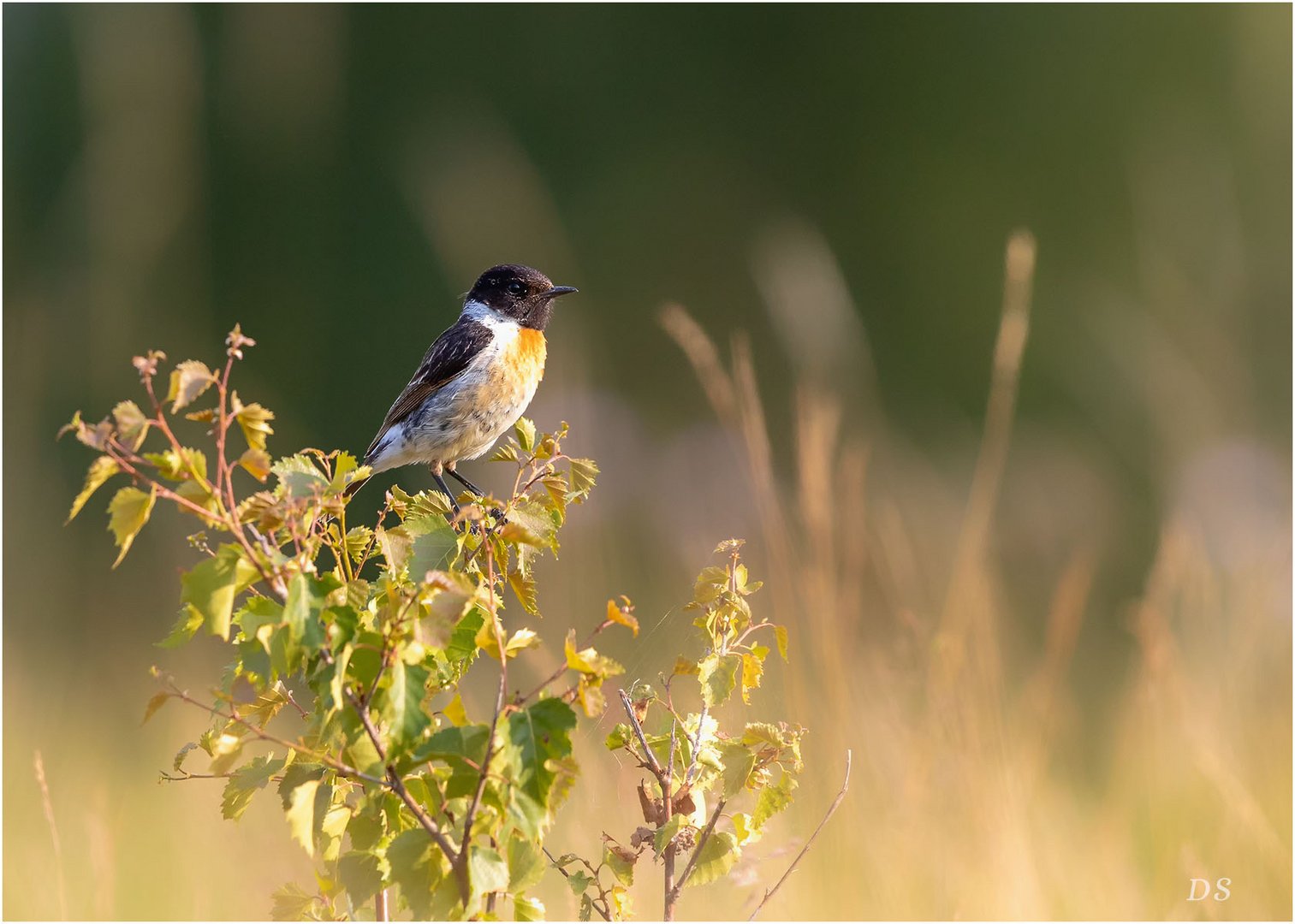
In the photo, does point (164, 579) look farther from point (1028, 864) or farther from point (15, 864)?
point (1028, 864)

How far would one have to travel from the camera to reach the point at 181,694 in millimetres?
1268

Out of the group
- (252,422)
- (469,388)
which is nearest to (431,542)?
(252,422)

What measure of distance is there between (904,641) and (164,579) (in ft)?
12.0

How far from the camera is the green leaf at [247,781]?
1.37m

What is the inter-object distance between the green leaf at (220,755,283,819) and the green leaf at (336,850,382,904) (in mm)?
120

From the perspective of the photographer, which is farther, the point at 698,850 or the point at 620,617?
the point at 698,850

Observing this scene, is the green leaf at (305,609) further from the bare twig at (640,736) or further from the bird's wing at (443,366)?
the bird's wing at (443,366)

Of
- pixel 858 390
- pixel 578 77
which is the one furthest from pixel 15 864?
pixel 578 77

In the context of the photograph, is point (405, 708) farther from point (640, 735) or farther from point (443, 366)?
point (443, 366)

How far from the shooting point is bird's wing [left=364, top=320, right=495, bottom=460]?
3.36 m

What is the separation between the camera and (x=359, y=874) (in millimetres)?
1352

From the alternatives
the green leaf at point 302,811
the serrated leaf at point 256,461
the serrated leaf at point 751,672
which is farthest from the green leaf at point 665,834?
the serrated leaf at point 256,461

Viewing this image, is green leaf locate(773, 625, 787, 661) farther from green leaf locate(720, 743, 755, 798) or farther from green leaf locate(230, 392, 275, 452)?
green leaf locate(230, 392, 275, 452)

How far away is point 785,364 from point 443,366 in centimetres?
491
